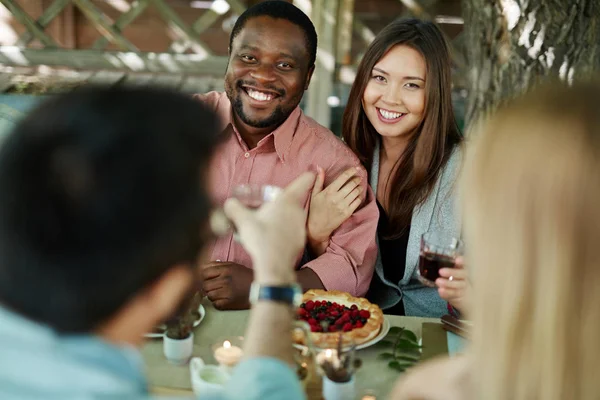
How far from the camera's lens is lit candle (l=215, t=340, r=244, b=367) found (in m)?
1.74

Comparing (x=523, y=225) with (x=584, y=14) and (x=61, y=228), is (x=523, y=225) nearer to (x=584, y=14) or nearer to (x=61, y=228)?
(x=61, y=228)

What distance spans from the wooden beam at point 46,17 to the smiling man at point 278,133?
2586 mm

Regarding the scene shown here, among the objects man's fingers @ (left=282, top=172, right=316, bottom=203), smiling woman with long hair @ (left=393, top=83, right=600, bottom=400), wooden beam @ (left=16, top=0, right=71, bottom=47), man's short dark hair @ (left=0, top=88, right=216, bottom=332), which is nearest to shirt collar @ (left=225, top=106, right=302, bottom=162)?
man's fingers @ (left=282, top=172, right=316, bottom=203)

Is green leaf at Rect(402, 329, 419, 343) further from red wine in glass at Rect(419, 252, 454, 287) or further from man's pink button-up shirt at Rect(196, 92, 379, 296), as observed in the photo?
man's pink button-up shirt at Rect(196, 92, 379, 296)

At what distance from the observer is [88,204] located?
0.89m

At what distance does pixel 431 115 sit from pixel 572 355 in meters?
1.66

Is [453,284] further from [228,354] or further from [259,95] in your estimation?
[259,95]

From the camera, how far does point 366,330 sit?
78.4 inches

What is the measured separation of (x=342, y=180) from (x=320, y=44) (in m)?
2.46

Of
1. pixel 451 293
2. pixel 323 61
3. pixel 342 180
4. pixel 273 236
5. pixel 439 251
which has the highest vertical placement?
pixel 323 61

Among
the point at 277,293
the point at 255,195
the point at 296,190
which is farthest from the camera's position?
the point at 255,195

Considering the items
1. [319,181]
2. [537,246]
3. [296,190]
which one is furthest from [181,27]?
[537,246]

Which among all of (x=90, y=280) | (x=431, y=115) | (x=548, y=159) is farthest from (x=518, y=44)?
(x=90, y=280)

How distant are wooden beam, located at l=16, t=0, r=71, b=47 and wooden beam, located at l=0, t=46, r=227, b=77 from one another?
84 mm
